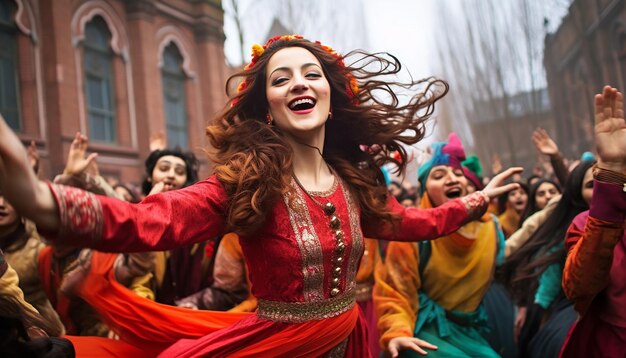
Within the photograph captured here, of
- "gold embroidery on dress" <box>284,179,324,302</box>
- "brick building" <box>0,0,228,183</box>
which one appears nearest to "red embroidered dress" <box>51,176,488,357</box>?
"gold embroidery on dress" <box>284,179,324,302</box>

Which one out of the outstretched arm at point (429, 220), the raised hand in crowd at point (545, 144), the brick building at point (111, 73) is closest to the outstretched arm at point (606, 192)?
the outstretched arm at point (429, 220)

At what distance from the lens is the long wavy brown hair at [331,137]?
2.12 m

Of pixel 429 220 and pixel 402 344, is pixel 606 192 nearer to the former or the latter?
pixel 429 220

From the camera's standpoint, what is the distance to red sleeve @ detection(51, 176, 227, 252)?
150 cm

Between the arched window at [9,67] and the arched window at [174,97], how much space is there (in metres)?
5.57

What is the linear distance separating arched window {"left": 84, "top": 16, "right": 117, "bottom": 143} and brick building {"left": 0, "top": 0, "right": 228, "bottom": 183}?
0.09 feet

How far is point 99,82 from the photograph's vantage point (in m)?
15.0

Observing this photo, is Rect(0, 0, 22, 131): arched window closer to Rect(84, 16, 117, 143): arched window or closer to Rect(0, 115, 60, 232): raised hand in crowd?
Rect(84, 16, 117, 143): arched window

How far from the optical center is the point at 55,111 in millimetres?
→ 12773

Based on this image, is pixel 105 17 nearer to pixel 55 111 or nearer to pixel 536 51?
pixel 55 111

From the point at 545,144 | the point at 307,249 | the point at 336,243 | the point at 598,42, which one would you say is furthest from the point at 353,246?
the point at 598,42

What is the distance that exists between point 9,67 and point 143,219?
1200 centimetres

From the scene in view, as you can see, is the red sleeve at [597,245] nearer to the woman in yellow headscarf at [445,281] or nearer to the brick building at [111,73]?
the woman in yellow headscarf at [445,281]

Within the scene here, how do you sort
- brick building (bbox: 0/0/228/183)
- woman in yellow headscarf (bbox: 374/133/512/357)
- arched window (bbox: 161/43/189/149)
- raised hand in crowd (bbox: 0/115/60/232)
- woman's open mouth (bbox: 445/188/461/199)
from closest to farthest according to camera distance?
raised hand in crowd (bbox: 0/115/60/232) → woman in yellow headscarf (bbox: 374/133/512/357) → woman's open mouth (bbox: 445/188/461/199) → brick building (bbox: 0/0/228/183) → arched window (bbox: 161/43/189/149)
